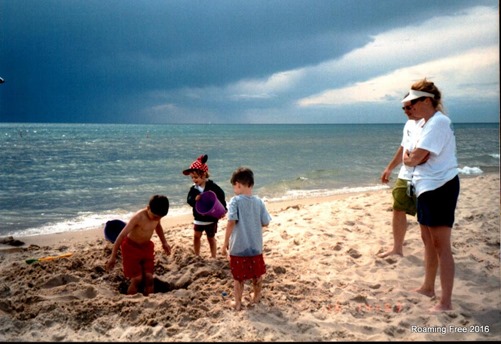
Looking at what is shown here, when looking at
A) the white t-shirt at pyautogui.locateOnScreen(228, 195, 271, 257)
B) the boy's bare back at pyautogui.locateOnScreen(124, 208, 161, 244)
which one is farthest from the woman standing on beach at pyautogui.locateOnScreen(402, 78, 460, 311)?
the boy's bare back at pyautogui.locateOnScreen(124, 208, 161, 244)

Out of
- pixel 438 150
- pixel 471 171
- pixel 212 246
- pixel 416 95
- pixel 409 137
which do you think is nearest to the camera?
pixel 438 150

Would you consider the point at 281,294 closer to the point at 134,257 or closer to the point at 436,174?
the point at 134,257

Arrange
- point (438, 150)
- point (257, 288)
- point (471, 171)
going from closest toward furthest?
point (438, 150)
point (257, 288)
point (471, 171)

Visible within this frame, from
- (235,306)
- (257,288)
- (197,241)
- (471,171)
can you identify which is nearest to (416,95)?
(257,288)

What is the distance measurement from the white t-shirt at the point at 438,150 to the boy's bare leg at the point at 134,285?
3.11 meters

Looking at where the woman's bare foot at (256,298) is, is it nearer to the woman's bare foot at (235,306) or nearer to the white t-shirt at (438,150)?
Answer: the woman's bare foot at (235,306)

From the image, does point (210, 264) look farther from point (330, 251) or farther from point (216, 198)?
point (330, 251)

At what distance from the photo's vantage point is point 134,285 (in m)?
4.33

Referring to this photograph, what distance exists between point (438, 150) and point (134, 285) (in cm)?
337

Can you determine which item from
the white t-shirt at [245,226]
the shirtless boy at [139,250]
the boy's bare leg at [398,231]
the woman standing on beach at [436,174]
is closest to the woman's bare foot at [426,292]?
the woman standing on beach at [436,174]

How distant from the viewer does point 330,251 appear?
5324mm

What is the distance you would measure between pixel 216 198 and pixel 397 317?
2.35 m

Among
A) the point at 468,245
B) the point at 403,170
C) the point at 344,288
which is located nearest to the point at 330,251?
the point at 344,288

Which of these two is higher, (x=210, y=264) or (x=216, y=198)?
(x=216, y=198)
